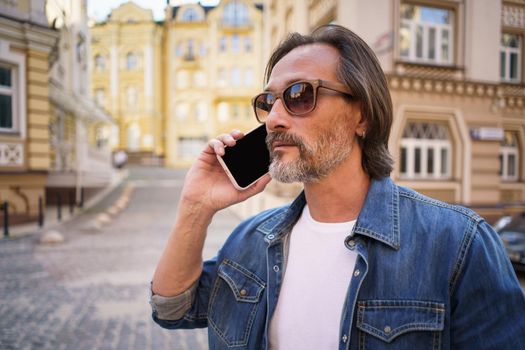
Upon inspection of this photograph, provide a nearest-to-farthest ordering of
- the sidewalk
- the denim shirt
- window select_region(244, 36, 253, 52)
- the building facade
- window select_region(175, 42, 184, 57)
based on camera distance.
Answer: the denim shirt, the sidewalk, the building facade, window select_region(244, 36, 253, 52), window select_region(175, 42, 184, 57)

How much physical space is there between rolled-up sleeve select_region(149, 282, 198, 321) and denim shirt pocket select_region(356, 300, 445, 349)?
0.73 meters

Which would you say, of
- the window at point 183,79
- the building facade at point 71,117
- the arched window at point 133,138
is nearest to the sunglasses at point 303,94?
the building facade at point 71,117

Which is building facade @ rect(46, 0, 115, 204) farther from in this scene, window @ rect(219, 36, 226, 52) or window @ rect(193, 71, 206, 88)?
window @ rect(219, 36, 226, 52)

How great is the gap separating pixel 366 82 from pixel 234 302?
1.05m

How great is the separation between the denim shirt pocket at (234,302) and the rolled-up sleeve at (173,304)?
10 centimetres

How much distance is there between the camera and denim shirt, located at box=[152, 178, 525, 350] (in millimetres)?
1190

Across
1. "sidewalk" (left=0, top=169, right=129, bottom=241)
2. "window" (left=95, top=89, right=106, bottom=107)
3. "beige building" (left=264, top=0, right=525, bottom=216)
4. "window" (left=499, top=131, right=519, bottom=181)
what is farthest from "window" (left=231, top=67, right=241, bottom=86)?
"window" (left=499, top=131, right=519, bottom=181)

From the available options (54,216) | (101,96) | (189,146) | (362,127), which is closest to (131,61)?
(101,96)

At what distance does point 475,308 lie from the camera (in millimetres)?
1198

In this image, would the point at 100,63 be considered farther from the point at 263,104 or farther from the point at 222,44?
the point at 263,104

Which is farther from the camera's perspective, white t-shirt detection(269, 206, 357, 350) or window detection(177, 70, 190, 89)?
window detection(177, 70, 190, 89)

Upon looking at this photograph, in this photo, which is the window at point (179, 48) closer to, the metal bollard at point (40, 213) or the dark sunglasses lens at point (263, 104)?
the metal bollard at point (40, 213)

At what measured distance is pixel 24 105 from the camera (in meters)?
11.2

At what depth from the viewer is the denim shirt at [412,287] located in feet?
3.91
